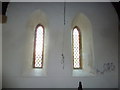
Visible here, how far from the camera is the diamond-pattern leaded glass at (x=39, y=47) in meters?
5.08

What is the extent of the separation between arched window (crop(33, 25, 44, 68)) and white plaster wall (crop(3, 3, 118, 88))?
353mm

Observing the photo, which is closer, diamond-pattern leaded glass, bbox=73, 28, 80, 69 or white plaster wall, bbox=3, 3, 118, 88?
white plaster wall, bbox=3, 3, 118, 88

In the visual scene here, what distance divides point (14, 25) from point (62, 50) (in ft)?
4.91

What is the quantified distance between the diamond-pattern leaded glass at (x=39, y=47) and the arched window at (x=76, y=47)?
950 millimetres

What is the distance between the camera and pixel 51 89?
4684mm

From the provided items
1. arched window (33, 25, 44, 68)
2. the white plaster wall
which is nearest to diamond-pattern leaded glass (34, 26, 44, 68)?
arched window (33, 25, 44, 68)

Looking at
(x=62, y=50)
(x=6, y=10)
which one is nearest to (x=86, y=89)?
(x=62, y=50)

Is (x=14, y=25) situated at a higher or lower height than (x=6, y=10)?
lower

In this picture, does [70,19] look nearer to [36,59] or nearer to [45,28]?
[45,28]

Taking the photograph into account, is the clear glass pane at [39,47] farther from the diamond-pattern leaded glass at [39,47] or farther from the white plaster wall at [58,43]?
the white plaster wall at [58,43]

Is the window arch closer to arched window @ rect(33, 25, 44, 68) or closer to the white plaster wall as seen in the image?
arched window @ rect(33, 25, 44, 68)

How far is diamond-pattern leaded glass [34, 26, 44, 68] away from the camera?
200 inches

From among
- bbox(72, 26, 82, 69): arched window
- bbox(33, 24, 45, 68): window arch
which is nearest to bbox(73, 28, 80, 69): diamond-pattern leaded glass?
bbox(72, 26, 82, 69): arched window

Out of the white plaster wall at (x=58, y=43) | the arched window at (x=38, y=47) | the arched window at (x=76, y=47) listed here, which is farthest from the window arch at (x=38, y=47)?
the arched window at (x=76, y=47)
